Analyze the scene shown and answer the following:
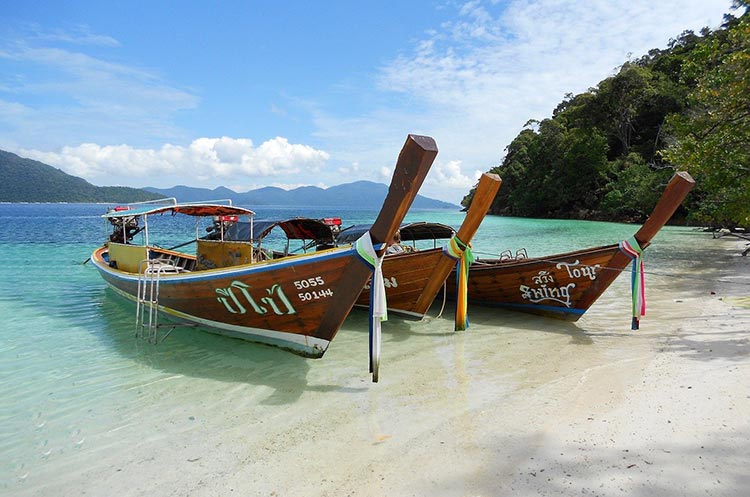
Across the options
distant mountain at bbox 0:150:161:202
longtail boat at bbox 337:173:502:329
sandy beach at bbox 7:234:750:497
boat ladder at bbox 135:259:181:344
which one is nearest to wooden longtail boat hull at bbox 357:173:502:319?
longtail boat at bbox 337:173:502:329

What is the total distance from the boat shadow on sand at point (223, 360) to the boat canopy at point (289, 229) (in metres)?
2.09

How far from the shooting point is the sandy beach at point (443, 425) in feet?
10.8

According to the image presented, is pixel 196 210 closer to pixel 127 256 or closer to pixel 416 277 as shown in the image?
pixel 127 256

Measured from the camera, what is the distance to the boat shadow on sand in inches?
210

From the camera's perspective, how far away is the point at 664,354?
5.89 m

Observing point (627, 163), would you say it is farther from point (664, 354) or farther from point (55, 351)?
point (55, 351)

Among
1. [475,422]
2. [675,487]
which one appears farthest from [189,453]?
[675,487]

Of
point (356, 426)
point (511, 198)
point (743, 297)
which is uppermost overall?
point (511, 198)

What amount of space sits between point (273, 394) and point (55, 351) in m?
4.56

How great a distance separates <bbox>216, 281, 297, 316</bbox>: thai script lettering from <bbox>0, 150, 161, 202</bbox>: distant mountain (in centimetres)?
17666

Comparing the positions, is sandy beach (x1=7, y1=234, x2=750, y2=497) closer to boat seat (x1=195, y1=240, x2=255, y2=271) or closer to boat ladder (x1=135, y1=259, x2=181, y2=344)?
boat ladder (x1=135, y1=259, x2=181, y2=344)

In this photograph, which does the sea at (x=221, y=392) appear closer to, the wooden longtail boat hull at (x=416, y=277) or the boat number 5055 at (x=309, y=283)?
the wooden longtail boat hull at (x=416, y=277)

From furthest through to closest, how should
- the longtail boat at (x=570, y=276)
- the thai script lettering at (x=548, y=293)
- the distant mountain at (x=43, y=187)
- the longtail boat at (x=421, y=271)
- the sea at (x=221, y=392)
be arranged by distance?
1. the distant mountain at (x=43, y=187)
2. the thai script lettering at (x=548, y=293)
3. the longtail boat at (x=421, y=271)
4. the longtail boat at (x=570, y=276)
5. the sea at (x=221, y=392)

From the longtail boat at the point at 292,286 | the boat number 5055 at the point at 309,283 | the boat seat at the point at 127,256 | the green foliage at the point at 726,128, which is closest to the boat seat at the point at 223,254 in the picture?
the longtail boat at the point at 292,286
